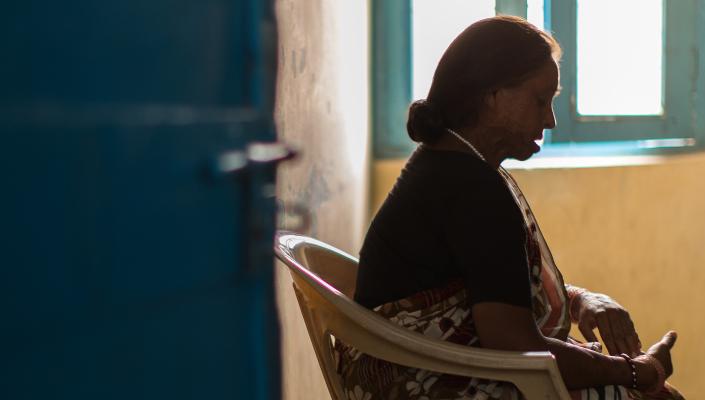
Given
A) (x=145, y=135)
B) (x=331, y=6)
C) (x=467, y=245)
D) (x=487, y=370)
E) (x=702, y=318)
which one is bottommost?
(x=702, y=318)

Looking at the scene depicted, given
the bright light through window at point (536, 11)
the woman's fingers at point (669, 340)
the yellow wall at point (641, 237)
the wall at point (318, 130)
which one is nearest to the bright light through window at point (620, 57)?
the bright light through window at point (536, 11)

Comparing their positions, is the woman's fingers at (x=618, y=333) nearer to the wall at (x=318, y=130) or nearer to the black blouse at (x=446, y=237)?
the black blouse at (x=446, y=237)

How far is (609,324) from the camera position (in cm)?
161

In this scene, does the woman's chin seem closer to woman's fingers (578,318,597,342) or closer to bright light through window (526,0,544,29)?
woman's fingers (578,318,597,342)

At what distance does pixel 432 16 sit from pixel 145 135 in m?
2.47

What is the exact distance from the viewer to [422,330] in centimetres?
137

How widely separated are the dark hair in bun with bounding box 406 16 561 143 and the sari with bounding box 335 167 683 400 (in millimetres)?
176

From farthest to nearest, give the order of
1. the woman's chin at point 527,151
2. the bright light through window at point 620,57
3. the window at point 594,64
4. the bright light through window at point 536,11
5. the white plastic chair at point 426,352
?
the bright light through window at point 620,57 < the bright light through window at point 536,11 < the window at point 594,64 < the woman's chin at point 527,151 < the white plastic chair at point 426,352

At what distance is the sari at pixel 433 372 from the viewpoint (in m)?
1.32

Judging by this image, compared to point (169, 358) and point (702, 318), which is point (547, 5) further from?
point (169, 358)

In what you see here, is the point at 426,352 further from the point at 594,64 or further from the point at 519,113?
the point at 594,64

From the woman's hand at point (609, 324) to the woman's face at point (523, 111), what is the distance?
0.33 meters

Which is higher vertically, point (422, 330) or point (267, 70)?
point (267, 70)

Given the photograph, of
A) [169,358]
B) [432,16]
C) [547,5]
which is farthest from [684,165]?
[169,358]
